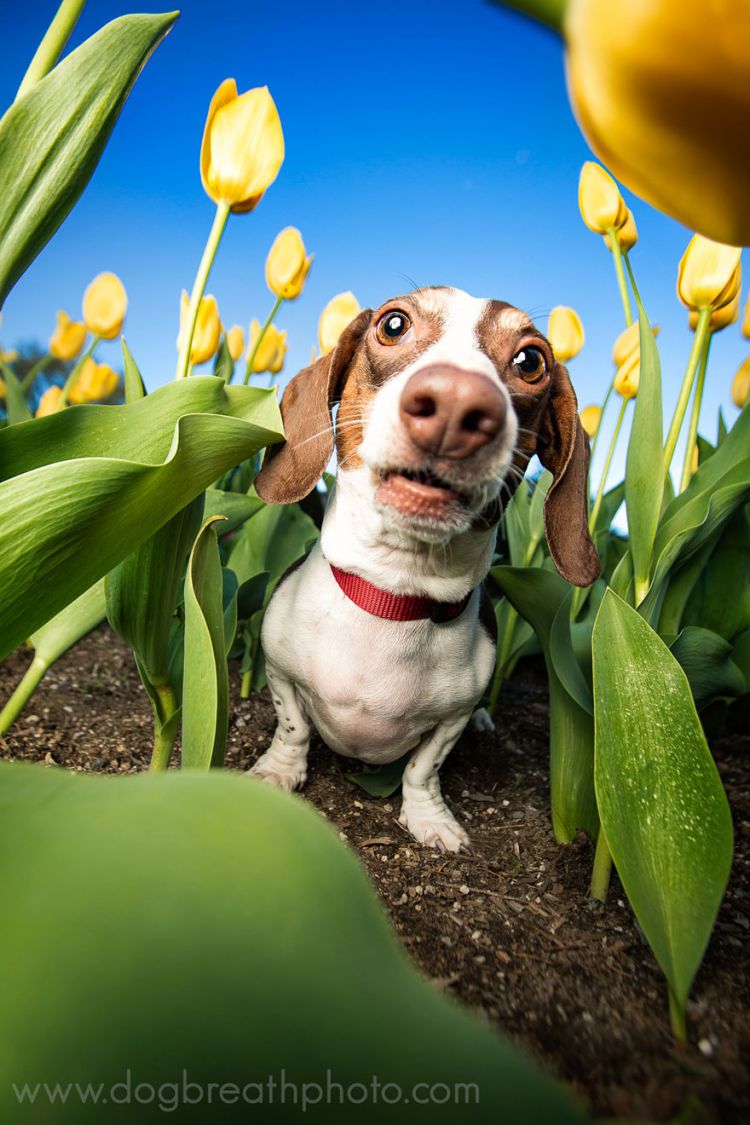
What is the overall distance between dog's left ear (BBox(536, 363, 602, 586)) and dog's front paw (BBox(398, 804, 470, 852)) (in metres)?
0.67

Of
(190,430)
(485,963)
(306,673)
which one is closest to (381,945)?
(190,430)

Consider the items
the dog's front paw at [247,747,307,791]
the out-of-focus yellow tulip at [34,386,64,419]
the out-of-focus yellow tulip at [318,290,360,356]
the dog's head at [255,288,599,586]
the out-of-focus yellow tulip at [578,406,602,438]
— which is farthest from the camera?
the out-of-focus yellow tulip at [34,386,64,419]

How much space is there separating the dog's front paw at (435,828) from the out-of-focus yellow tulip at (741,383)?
63.5 inches

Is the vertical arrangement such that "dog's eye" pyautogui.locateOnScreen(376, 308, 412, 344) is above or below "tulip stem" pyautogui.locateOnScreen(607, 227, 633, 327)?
below

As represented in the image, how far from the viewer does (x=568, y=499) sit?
5.65 ft

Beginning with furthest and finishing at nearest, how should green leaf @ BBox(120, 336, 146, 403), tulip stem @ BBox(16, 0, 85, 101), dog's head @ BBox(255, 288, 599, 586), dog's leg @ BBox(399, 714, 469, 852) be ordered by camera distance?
dog's leg @ BBox(399, 714, 469, 852)
green leaf @ BBox(120, 336, 146, 403)
dog's head @ BBox(255, 288, 599, 586)
tulip stem @ BBox(16, 0, 85, 101)

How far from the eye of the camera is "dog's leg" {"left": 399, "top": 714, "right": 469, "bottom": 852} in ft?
5.84

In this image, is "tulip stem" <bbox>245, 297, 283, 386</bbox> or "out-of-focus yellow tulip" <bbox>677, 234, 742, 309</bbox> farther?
"tulip stem" <bbox>245, 297, 283, 386</bbox>

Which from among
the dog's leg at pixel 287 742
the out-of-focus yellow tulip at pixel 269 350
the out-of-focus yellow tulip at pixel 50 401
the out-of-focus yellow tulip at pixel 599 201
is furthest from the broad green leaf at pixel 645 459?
the out-of-focus yellow tulip at pixel 50 401

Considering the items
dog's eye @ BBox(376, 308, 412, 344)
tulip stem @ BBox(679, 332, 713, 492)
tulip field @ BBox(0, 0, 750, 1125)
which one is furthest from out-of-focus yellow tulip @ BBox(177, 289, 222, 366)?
tulip stem @ BBox(679, 332, 713, 492)

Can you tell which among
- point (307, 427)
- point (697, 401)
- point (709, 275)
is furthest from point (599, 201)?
point (307, 427)

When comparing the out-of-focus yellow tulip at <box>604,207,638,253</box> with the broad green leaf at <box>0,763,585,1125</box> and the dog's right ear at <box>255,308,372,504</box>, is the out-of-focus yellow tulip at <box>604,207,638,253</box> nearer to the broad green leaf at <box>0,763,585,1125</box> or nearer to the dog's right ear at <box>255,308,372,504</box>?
the dog's right ear at <box>255,308,372,504</box>

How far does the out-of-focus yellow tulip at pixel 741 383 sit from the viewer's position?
2.36 m

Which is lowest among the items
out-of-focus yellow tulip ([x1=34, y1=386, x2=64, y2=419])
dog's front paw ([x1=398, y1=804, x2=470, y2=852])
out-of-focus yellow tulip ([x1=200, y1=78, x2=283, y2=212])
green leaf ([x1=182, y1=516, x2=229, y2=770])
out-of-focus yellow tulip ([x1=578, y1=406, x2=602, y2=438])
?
out-of-focus yellow tulip ([x1=34, y1=386, x2=64, y2=419])
